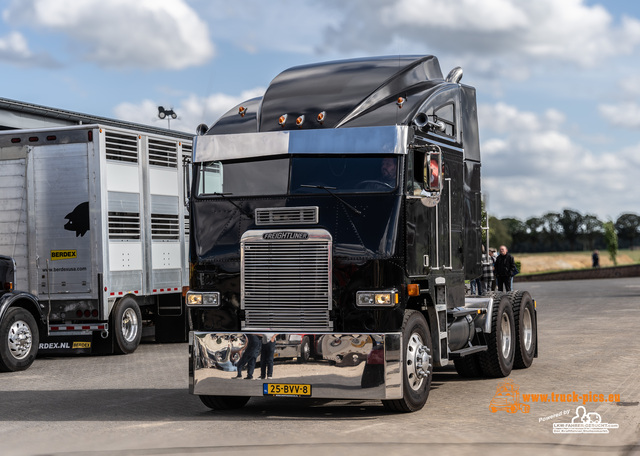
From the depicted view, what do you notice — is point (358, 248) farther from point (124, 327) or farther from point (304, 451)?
point (124, 327)

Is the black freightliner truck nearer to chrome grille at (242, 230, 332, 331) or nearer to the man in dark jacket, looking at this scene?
chrome grille at (242, 230, 332, 331)

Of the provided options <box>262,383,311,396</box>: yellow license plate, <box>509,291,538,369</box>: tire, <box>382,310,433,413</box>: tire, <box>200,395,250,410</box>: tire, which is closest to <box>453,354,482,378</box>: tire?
<box>509,291,538,369</box>: tire

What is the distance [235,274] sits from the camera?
32.9ft

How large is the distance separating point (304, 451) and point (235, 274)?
2.50 meters

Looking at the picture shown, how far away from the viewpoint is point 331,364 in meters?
9.57

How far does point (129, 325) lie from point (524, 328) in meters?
7.59

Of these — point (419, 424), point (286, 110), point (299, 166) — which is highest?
point (286, 110)

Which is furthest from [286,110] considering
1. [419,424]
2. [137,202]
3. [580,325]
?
[580,325]

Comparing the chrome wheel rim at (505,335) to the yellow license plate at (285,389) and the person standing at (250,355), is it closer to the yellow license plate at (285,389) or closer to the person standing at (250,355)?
the yellow license plate at (285,389)

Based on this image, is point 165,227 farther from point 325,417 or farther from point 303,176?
point 325,417

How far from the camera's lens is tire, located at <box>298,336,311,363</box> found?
31.6 feet

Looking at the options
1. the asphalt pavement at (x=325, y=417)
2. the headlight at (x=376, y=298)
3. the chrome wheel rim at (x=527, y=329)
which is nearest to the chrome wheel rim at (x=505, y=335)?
the asphalt pavement at (x=325, y=417)

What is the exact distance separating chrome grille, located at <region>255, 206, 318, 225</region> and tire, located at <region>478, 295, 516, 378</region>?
162 inches

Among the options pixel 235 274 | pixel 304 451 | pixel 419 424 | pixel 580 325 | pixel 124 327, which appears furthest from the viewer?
pixel 580 325
